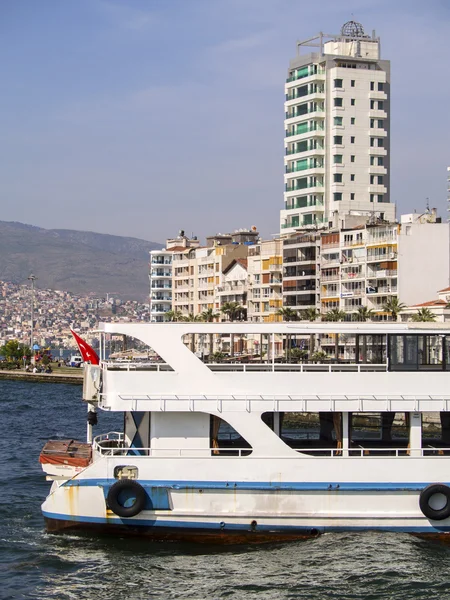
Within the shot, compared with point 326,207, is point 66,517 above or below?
below

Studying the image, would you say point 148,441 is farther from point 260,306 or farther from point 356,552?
point 260,306

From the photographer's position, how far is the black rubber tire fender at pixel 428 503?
64.3 ft

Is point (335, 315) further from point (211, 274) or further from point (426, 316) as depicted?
point (211, 274)

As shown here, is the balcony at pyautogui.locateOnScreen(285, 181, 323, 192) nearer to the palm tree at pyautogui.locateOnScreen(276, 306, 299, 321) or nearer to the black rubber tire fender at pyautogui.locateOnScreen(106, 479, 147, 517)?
the palm tree at pyautogui.locateOnScreen(276, 306, 299, 321)

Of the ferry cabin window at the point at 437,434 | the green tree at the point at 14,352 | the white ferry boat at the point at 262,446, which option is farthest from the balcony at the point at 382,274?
the white ferry boat at the point at 262,446

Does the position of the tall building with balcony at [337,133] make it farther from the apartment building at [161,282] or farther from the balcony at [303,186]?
the apartment building at [161,282]

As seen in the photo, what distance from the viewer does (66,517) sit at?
65.0ft

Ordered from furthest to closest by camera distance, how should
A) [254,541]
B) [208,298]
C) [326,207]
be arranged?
1. [208,298]
2. [326,207]
3. [254,541]

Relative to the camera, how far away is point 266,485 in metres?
19.5

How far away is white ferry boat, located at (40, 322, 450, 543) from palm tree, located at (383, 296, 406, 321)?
2015 inches

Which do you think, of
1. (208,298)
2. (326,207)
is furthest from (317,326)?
(208,298)

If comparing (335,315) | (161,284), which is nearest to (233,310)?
(335,315)

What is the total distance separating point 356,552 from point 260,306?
249 feet

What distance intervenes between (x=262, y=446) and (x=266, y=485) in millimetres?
811
